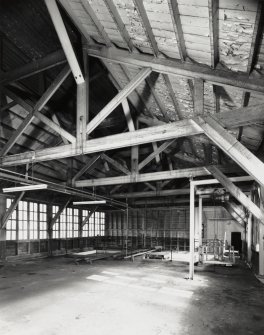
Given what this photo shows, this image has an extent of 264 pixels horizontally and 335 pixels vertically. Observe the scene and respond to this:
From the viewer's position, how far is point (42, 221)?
16031mm

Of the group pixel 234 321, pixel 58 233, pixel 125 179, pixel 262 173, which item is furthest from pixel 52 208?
pixel 262 173

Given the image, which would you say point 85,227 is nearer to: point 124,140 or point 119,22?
point 124,140

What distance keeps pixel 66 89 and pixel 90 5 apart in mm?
6279

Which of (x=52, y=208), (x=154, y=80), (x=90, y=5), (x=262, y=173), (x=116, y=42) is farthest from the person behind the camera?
(x=52, y=208)

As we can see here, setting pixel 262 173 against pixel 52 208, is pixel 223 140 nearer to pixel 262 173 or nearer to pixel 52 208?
pixel 262 173

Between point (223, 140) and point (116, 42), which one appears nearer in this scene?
point (223, 140)

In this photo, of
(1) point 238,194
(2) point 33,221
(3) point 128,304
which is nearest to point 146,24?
(1) point 238,194

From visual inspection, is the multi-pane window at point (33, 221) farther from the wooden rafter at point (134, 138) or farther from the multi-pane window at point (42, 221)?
the wooden rafter at point (134, 138)

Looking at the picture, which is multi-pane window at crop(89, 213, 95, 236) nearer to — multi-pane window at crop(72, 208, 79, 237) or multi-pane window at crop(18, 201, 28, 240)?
multi-pane window at crop(72, 208, 79, 237)

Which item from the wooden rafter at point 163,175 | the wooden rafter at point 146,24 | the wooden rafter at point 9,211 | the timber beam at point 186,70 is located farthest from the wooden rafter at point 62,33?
the wooden rafter at point 9,211

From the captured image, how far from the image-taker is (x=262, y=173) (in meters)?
4.45

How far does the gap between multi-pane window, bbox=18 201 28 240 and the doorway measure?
1414 cm

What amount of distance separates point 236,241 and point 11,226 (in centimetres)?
1513

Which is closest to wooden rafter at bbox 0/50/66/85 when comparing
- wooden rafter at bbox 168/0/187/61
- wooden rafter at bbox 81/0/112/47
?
wooden rafter at bbox 81/0/112/47
